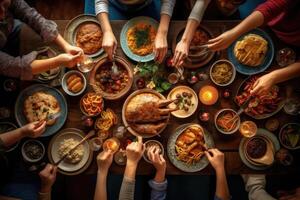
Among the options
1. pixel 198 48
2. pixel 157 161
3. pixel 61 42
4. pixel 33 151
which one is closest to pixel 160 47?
pixel 198 48

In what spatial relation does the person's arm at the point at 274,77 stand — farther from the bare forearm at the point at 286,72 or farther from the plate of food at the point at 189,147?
the plate of food at the point at 189,147

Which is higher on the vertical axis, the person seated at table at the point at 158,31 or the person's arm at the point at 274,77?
the person seated at table at the point at 158,31

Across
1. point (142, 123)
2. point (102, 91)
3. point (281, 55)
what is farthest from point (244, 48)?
point (102, 91)

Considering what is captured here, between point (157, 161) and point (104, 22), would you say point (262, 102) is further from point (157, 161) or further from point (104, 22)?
point (104, 22)

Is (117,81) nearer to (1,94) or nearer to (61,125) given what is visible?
(61,125)

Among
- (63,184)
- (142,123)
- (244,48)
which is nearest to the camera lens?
(142,123)

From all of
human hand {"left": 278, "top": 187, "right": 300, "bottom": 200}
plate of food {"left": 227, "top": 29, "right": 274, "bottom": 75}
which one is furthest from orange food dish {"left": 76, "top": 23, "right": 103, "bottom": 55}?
human hand {"left": 278, "top": 187, "right": 300, "bottom": 200}

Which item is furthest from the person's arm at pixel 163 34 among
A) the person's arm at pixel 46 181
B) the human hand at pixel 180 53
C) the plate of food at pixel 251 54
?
the person's arm at pixel 46 181
